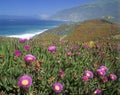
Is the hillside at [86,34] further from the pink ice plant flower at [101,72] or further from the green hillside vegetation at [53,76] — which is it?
the pink ice plant flower at [101,72]

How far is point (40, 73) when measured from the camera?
11.6ft

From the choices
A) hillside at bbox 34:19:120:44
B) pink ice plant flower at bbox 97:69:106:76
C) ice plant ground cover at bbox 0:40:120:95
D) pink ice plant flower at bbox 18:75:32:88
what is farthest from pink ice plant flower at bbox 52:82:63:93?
hillside at bbox 34:19:120:44

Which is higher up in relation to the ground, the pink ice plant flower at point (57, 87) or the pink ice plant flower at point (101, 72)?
the pink ice plant flower at point (101, 72)

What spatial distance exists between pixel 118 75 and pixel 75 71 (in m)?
0.66

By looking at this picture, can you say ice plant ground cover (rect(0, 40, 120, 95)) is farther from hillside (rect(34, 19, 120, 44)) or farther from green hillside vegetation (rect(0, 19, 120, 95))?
hillside (rect(34, 19, 120, 44))

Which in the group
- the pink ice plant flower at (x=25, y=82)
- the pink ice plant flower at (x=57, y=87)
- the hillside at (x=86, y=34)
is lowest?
the hillside at (x=86, y=34)

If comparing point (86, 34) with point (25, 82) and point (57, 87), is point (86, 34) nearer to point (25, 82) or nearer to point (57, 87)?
point (57, 87)

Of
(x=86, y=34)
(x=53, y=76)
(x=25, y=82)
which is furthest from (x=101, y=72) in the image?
(x=86, y=34)

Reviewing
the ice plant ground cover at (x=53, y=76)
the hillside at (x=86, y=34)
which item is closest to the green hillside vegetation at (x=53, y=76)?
the ice plant ground cover at (x=53, y=76)

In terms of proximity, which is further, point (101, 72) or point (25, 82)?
point (101, 72)

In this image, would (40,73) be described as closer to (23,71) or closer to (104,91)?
(23,71)

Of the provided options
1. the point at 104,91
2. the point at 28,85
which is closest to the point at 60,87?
the point at 28,85

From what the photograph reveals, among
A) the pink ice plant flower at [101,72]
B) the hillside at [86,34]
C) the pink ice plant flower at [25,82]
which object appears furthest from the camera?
the hillside at [86,34]

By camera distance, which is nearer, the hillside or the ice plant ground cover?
the ice plant ground cover
